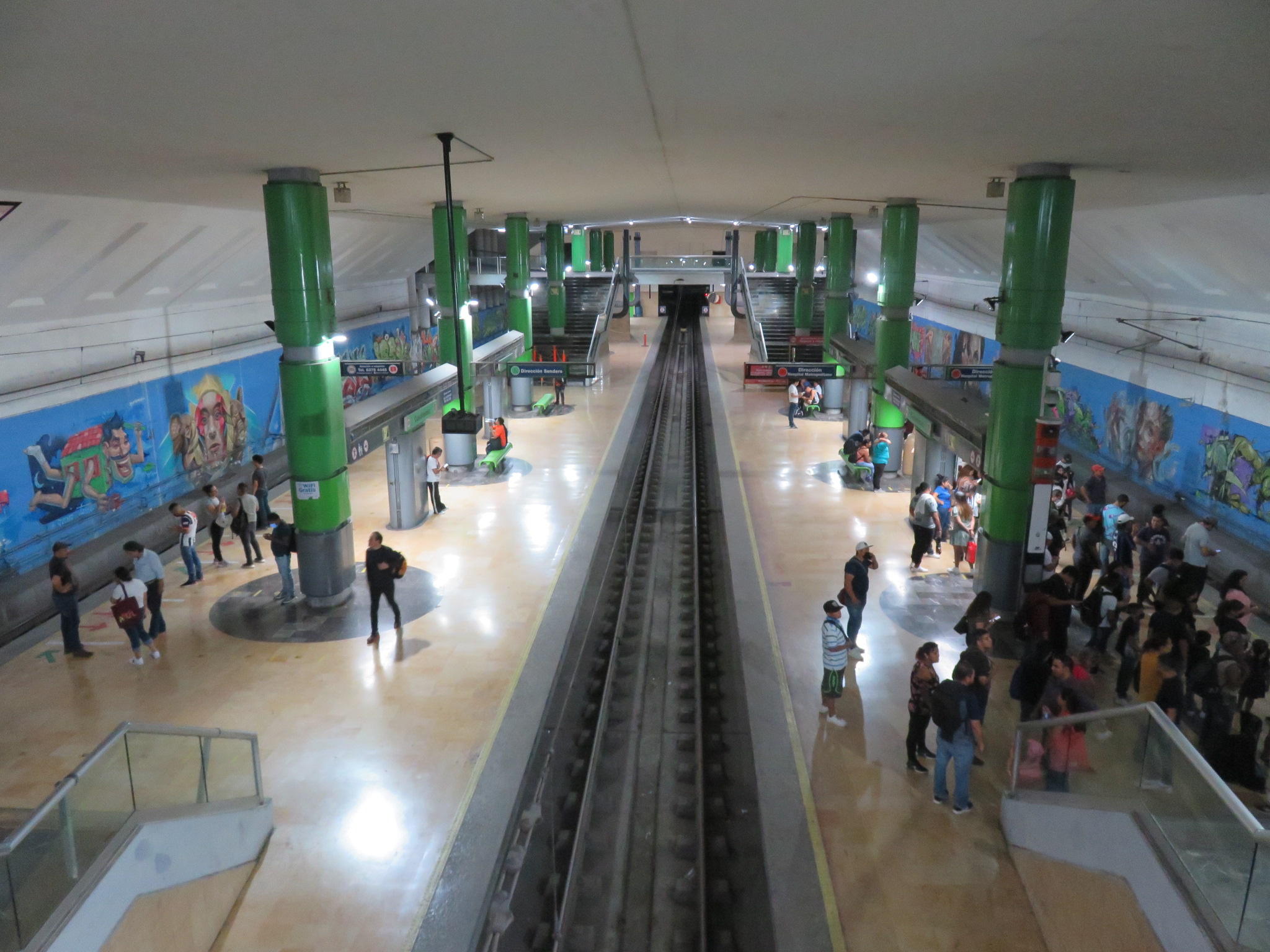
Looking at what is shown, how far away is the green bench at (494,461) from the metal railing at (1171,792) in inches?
492

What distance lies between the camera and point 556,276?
2798cm

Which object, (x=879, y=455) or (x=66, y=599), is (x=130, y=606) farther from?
(x=879, y=455)

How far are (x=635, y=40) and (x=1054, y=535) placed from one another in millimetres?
8668

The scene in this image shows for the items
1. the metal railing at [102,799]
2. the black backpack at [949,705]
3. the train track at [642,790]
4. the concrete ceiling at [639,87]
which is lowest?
the train track at [642,790]

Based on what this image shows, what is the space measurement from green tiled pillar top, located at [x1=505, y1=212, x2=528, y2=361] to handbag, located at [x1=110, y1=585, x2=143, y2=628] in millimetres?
13799

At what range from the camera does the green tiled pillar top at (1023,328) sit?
8953 millimetres

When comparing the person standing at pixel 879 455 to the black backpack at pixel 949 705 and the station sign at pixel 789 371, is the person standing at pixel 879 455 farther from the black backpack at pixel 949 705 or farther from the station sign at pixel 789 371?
the black backpack at pixel 949 705

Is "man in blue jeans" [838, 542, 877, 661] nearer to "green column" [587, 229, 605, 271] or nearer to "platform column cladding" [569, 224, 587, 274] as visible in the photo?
"platform column cladding" [569, 224, 587, 274]

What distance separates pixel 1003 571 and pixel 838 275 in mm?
11109

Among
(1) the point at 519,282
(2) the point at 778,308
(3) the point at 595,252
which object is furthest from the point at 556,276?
(3) the point at 595,252

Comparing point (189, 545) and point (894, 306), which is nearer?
point (189, 545)

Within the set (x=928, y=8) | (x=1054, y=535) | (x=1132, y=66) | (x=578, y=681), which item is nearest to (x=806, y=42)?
(x=928, y=8)

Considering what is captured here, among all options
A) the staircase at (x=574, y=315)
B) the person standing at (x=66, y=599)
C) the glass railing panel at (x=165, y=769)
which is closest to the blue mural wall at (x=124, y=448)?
the person standing at (x=66, y=599)

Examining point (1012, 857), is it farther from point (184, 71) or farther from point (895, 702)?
point (184, 71)
